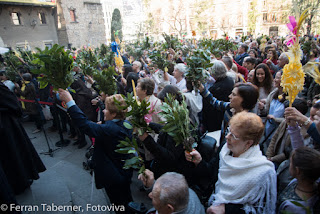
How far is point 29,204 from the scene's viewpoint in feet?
10.7

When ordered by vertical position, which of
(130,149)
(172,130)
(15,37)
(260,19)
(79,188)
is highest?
(260,19)

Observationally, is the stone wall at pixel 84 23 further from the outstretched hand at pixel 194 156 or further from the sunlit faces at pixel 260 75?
the outstretched hand at pixel 194 156

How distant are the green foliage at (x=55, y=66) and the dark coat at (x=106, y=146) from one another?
44cm

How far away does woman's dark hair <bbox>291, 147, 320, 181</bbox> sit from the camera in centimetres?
167

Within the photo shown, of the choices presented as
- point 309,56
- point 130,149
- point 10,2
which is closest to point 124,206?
point 130,149

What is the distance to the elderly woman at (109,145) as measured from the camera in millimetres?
2605

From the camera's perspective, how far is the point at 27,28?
82.2 ft

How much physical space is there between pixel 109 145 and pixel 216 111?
7.49 ft

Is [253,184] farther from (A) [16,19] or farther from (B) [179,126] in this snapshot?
(A) [16,19]

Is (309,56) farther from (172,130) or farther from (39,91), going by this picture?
(39,91)

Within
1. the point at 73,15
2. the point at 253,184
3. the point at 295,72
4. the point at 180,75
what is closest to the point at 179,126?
the point at 253,184

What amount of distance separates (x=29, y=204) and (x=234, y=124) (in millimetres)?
3321

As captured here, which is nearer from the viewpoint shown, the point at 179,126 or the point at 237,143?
the point at 237,143

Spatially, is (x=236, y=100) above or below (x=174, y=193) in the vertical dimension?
above
